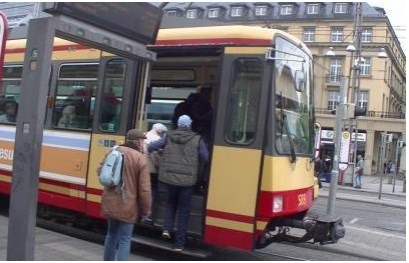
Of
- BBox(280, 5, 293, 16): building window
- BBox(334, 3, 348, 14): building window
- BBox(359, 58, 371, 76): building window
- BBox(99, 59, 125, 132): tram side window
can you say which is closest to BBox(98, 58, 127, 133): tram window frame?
BBox(99, 59, 125, 132): tram side window

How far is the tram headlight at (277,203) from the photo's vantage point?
260 inches

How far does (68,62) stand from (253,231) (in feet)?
13.1

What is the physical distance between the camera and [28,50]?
186 inches

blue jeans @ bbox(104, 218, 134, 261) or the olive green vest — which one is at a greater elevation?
the olive green vest

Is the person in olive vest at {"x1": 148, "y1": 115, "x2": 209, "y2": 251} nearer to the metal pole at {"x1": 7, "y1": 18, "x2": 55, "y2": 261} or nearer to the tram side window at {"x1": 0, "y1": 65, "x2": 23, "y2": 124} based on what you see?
the metal pole at {"x1": 7, "y1": 18, "x2": 55, "y2": 261}

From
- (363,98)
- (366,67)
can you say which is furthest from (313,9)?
(363,98)

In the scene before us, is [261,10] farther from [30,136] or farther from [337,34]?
[30,136]

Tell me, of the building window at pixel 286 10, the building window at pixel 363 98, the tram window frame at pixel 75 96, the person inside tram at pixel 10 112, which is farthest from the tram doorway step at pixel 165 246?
the building window at pixel 286 10

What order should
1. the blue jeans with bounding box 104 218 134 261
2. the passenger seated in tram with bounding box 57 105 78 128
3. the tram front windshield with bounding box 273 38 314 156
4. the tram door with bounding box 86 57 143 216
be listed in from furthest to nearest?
1. the passenger seated in tram with bounding box 57 105 78 128
2. the tram door with bounding box 86 57 143 216
3. the tram front windshield with bounding box 273 38 314 156
4. the blue jeans with bounding box 104 218 134 261

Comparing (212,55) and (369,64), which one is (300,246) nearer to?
(212,55)

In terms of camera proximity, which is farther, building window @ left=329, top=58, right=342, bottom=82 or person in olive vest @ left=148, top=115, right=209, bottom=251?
building window @ left=329, top=58, right=342, bottom=82

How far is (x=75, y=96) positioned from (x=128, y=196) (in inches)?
129

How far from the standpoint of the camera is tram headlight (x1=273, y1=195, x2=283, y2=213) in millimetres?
6596

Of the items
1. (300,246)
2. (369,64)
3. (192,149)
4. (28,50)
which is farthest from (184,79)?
(369,64)
